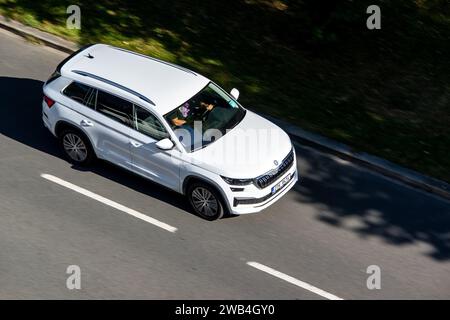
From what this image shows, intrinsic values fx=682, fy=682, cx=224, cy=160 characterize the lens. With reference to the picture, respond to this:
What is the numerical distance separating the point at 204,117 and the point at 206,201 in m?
1.39

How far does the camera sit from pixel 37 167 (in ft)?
39.0

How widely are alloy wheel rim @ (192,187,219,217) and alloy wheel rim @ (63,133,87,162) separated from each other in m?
2.19

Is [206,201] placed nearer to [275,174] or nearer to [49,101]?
[275,174]

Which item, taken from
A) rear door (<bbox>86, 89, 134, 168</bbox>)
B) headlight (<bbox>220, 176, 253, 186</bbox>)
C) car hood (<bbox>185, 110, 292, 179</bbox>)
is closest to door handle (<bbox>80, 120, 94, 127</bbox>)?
rear door (<bbox>86, 89, 134, 168</bbox>)

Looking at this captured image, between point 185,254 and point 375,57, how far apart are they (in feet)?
25.1

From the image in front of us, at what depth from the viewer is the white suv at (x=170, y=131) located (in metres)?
10.8

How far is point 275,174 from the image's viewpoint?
11.0 m

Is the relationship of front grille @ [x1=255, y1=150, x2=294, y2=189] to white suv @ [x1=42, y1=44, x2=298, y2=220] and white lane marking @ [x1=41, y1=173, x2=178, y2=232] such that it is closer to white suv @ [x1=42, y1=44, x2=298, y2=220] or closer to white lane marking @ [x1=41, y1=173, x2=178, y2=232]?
white suv @ [x1=42, y1=44, x2=298, y2=220]

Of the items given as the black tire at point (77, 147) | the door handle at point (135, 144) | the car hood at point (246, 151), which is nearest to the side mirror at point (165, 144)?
the car hood at point (246, 151)

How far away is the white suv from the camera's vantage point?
35.4 ft

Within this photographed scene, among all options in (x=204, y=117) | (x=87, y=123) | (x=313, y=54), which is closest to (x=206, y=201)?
(x=204, y=117)
